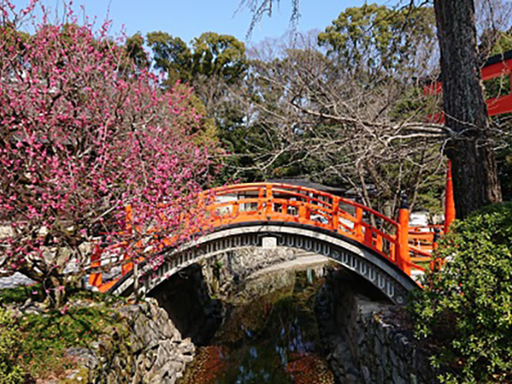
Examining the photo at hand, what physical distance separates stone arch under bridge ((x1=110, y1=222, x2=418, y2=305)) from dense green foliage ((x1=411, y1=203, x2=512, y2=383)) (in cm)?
333

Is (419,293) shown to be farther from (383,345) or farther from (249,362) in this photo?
(249,362)

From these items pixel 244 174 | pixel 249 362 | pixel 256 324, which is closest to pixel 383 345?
pixel 249 362

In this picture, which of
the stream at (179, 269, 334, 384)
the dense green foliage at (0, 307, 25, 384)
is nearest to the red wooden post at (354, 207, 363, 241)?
the stream at (179, 269, 334, 384)

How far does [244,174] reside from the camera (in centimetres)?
2373

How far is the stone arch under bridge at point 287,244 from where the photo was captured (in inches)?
323

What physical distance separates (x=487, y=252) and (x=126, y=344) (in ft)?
18.1

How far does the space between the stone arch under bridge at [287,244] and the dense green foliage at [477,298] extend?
3333 mm

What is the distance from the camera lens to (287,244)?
9094 millimetres

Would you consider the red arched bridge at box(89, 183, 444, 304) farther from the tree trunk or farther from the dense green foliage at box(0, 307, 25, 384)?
the dense green foliage at box(0, 307, 25, 384)

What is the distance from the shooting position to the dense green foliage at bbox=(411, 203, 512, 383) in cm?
407

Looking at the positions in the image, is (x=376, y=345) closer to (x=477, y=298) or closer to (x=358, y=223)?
(x=358, y=223)

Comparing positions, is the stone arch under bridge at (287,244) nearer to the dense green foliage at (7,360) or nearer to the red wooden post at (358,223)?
the red wooden post at (358,223)

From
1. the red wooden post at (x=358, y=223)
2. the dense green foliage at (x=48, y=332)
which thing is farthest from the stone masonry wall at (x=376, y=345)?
the dense green foliage at (x=48, y=332)

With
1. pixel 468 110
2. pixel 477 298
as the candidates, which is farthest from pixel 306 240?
pixel 477 298
